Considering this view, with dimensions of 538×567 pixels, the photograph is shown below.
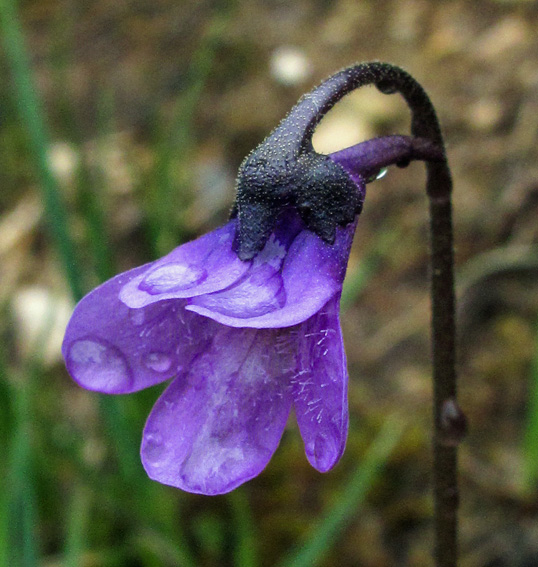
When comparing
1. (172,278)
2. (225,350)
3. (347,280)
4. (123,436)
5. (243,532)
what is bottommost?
(243,532)

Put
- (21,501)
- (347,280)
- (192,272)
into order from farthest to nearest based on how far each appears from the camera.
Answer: (347,280), (21,501), (192,272)

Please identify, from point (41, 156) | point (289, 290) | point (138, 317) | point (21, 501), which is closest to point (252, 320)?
point (289, 290)

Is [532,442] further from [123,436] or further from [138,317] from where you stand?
[138,317]

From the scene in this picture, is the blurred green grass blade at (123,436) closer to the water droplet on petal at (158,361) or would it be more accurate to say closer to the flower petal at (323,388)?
the water droplet on petal at (158,361)

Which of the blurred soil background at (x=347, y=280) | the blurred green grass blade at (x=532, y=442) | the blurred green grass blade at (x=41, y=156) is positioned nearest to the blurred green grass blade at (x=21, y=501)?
the blurred soil background at (x=347, y=280)

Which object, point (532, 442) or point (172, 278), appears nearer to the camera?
point (172, 278)

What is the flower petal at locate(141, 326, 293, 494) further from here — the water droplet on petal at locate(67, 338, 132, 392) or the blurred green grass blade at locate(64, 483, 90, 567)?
the blurred green grass blade at locate(64, 483, 90, 567)

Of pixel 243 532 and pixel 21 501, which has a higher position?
pixel 21 501

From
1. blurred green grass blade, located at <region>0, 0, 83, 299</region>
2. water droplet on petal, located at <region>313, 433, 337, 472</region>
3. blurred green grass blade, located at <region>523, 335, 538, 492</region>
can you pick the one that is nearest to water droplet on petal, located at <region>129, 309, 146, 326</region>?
water droplet on petal, located at <region>313, 433, 337, 472</region>
